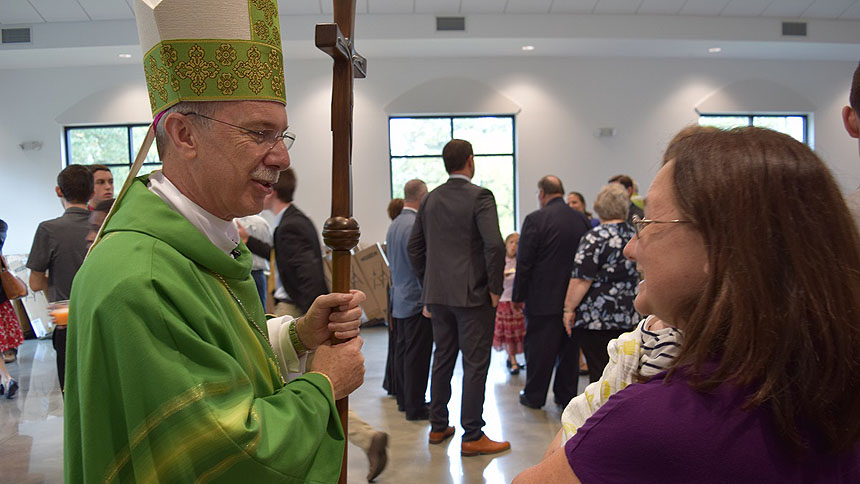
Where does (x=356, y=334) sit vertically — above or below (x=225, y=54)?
below

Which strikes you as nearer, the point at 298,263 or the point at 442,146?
the point at 298,263

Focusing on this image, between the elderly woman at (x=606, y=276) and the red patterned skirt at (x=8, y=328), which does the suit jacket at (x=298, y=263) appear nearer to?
the elderly woman at (x=606, y=276)

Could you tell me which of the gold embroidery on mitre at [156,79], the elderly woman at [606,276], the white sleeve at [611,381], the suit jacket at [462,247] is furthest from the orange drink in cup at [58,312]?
the elderly woman at [606,276]

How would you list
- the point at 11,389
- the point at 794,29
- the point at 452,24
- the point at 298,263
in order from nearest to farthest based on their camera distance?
the point at 298,263 → the point at 11,389 → the point at 452,24 → the point at 794,29

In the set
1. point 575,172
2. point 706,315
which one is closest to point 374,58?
point 575,172

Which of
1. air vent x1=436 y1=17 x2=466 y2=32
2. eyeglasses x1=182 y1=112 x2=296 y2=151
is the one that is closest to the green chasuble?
eyeglasses x1=182 y1=112 x2=296 y2=151

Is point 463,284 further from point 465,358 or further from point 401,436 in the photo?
point 401,436

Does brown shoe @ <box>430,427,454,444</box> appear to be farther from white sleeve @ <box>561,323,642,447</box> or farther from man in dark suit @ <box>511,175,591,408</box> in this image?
white sleeve @ <box>561,323,642,447</box>

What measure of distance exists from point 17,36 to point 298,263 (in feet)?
25.5

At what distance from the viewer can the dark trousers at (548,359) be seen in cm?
458

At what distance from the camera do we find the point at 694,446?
0.79 m

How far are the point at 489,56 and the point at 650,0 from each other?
7.95 ft

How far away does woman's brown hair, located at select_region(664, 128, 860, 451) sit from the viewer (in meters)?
0.80

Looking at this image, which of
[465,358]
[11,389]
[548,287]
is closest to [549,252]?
[548,287]
